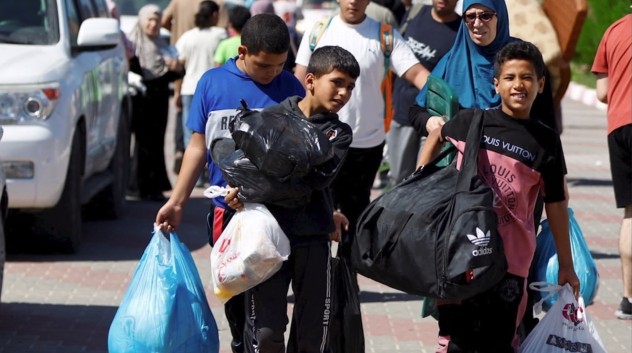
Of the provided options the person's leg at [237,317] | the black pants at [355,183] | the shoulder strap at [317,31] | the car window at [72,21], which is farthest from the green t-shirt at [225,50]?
the person's leg at [237,317]

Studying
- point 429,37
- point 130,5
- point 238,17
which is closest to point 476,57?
point 429,37

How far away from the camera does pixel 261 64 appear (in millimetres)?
5824

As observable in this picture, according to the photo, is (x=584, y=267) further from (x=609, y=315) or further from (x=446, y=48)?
(x=446, y=48)

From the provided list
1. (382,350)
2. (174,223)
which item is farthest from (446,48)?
(174,223)

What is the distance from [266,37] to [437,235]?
1.03 metres

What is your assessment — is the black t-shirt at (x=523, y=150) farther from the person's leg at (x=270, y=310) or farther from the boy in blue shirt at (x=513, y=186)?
the person's leg at (x=270, y=310)

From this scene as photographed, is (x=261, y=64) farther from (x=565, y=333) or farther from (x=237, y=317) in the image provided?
(x=565, y=333)

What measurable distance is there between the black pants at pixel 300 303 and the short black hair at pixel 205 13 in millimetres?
9072

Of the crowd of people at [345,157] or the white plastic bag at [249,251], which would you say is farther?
the crowd of people at [345,157]

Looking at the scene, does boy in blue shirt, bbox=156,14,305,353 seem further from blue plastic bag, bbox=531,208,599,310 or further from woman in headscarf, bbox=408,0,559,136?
blue plastic bag, bbox=531,208,599,310

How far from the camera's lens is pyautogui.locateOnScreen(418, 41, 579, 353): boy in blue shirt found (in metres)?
5.53

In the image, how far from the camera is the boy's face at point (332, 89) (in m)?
5.56

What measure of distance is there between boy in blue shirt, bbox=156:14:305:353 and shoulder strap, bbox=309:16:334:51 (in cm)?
237

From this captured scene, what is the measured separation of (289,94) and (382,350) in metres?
2.05
